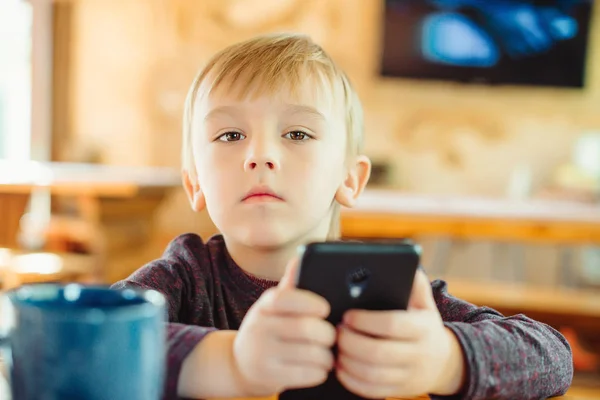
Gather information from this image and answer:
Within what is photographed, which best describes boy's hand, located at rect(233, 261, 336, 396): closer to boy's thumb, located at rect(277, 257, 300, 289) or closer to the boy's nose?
boy's thumb, located at rect(277, 257, 300, 289)

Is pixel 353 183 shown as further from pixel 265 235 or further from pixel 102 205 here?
pixel 102 205

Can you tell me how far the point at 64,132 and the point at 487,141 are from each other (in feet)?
8.31

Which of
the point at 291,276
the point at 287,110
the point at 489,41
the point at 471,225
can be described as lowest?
the point at 471,225

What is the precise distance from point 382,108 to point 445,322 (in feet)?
11.1

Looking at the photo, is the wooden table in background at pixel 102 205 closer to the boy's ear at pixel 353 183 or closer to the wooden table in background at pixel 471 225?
the wooden table in background at pixel 471 225

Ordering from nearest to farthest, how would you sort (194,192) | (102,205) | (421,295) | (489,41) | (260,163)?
(421,295) < (260,163) < (194,192) < (102,205) < (489,41)

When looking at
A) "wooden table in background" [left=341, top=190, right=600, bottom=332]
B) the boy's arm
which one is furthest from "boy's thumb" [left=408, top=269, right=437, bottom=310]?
"wooden table in background" [left=341, top=190, right=600, bottom=332]

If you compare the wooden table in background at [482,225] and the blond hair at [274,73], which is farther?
the wooden table in background at [482,225]

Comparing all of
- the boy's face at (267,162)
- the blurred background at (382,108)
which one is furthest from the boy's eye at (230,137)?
the blurred background at (382,108)

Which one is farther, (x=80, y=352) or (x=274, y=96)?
(x=274, y=96)

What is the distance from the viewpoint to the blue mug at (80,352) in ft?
0.99

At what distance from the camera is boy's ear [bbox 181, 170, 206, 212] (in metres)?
0.70

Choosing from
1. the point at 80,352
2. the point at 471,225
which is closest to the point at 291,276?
the point at 80,352

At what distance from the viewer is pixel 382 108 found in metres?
3.80
